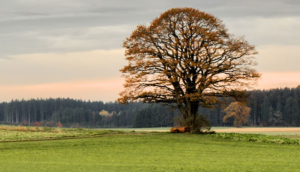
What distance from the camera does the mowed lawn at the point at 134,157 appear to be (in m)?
18.6

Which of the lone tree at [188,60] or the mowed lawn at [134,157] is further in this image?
the lone tree at [188,60]

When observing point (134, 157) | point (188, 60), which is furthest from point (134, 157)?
point (188, 60)

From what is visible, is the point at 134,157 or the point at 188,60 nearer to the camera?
the point at 134,157

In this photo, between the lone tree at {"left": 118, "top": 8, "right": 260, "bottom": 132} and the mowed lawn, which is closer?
the mowed lawn

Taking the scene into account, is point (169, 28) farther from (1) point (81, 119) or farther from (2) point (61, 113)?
(2) point (61, 113)

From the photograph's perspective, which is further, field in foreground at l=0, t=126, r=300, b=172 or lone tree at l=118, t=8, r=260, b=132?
lone tree at l=118, t=8, r=260, b=132

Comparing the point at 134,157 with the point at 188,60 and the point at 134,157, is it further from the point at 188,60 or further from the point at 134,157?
the point at 188,60

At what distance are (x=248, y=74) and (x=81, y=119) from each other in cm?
14720

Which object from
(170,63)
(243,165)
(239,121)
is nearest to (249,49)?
(170,63)

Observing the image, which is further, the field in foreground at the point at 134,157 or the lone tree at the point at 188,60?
the lone tree at the point at 188,60

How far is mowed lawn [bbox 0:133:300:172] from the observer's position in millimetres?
18570

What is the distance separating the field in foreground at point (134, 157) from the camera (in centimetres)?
1859

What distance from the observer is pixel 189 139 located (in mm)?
35969

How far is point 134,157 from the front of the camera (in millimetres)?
23516
